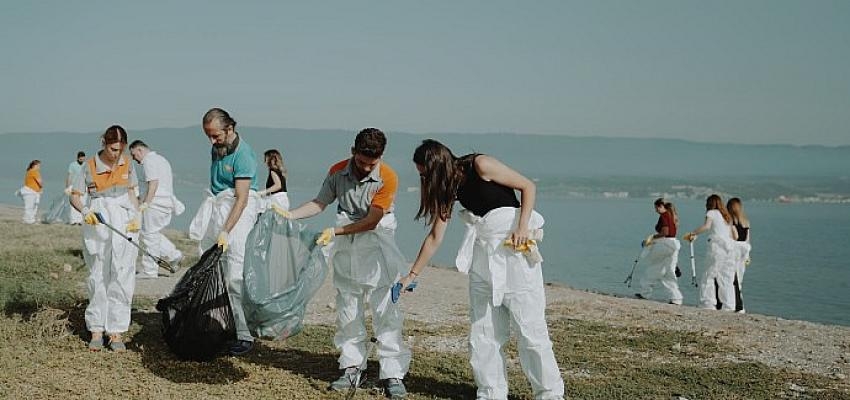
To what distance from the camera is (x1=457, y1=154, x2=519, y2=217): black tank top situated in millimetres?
5473

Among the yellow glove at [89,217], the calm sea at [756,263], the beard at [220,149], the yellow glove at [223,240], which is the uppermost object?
the beard at [220,149]

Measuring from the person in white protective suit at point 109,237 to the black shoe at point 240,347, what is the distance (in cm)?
90

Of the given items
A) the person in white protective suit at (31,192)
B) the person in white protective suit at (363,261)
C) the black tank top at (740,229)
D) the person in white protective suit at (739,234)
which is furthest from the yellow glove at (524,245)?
the person in white protective suit at (31,192)

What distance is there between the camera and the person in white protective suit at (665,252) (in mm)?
14086

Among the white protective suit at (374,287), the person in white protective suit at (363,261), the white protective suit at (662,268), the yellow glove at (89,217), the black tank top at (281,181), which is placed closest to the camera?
the person in white protective suit at (363,261)

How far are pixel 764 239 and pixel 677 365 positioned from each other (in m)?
47.4

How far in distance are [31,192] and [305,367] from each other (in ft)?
53.5

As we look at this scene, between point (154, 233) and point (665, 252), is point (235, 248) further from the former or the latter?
point (665, 252)

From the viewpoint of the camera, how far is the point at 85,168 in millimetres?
6902

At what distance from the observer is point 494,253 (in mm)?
5438

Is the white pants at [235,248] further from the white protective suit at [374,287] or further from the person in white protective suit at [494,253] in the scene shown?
the person in white protective suit at [494,253]

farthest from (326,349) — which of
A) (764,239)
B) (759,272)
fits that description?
(764,239)

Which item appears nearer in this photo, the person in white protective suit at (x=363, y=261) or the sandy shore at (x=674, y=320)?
the person in white protective suit at (x=363, y=261)

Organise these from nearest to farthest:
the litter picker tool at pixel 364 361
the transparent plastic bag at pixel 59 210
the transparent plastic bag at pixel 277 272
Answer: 1. the litter picker tool at pixel 364 361
2. the transparent plastic bag at pixel 277 272
3. the transparent plastic bag at pixel 59 210
